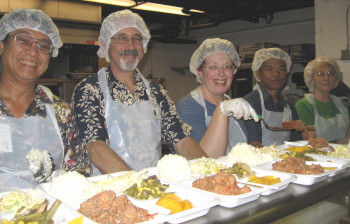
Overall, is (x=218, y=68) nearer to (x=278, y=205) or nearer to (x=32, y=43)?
(x=32, y=43)

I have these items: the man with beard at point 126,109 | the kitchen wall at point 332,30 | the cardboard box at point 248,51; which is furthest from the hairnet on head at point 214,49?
the cardboard box at point 248,51

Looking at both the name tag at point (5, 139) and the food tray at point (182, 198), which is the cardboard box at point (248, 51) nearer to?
the name tag at point (5, 139)

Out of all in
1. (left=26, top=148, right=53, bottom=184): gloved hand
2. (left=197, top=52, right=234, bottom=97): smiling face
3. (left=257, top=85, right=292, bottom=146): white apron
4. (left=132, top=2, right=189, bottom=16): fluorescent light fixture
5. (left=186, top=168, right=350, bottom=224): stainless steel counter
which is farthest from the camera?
(left=132, top=2, right=189, bottom=16): fluorescent light fixture

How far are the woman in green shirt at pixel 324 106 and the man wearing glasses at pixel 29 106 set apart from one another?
3395 millimetres

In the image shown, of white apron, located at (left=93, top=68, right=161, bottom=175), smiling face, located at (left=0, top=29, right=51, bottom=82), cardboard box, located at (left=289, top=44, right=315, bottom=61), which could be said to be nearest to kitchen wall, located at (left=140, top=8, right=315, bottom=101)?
cardboard box, located at (left=289, top=44, right=315, bottom=61)

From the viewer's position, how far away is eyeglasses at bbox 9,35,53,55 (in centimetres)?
239

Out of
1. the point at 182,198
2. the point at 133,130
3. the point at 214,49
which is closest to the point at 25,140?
the point at 133,130

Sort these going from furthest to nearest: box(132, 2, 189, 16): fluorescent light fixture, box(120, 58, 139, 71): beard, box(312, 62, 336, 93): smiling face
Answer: box(132, 2, 189, 16): fluorescent light fixture, box(312, 62, 336, 93): smiling face, box(120, 58, 139, 71): beard

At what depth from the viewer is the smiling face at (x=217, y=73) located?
10.9ft

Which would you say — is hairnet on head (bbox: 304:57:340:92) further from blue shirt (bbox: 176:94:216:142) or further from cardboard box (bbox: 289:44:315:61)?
cardboard box (bbox: 289:44:315:61)

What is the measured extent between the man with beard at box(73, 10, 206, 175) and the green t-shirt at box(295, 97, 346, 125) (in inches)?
94.4

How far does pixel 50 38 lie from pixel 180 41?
8.72 metres

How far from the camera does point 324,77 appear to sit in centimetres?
486

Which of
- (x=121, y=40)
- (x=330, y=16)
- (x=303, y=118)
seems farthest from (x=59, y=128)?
Result: (x=330, y=16)
